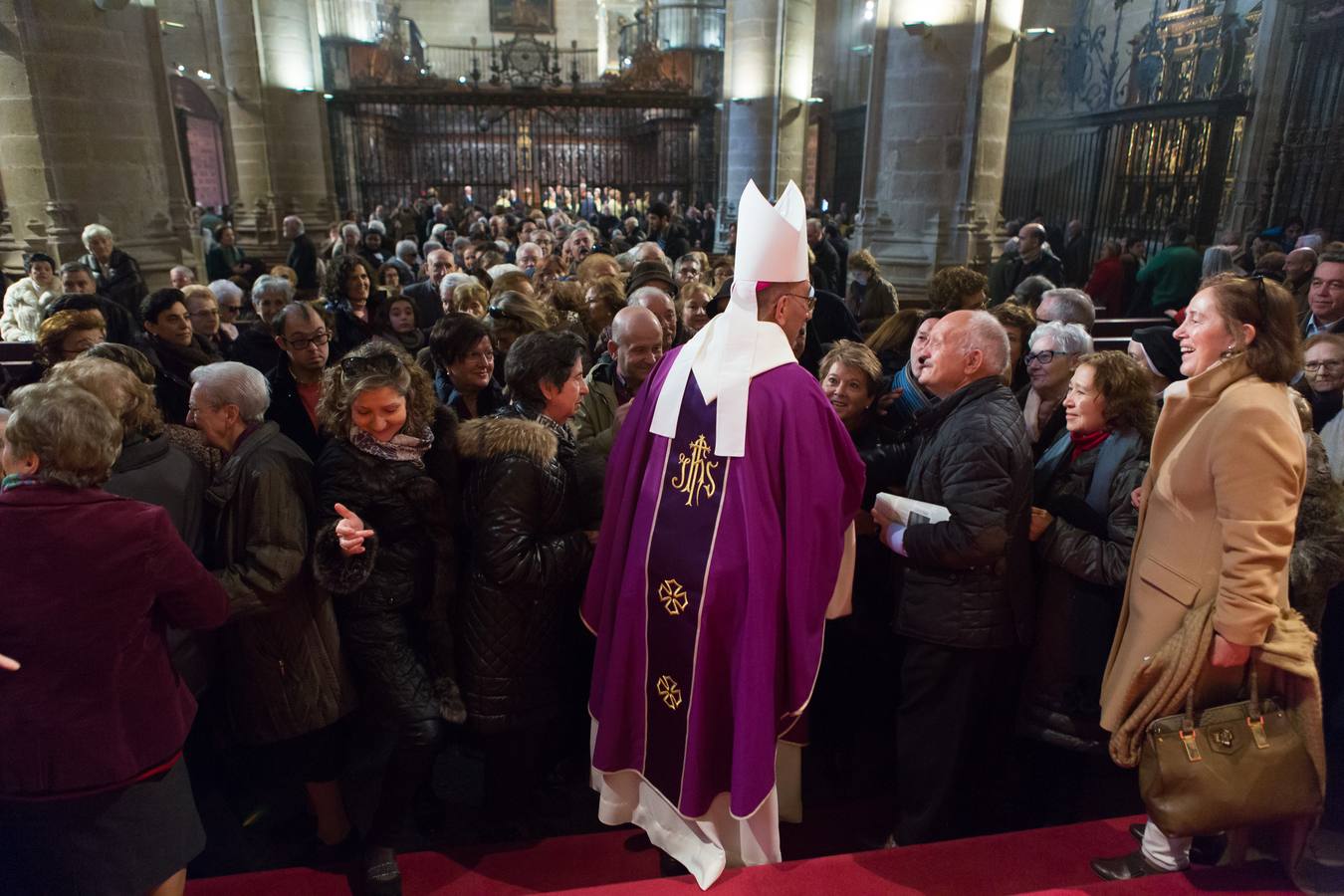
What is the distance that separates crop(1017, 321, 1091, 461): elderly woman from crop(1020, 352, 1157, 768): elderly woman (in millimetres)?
572

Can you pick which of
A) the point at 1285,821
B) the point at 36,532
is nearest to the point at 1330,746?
the point at 1285,821

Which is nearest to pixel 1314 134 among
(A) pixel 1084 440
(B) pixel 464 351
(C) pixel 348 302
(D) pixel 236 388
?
(A) pixel 1084 440

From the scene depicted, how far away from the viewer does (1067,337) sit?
332 cm

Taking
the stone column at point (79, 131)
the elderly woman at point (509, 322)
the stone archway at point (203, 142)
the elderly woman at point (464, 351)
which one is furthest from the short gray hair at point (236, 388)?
the stone archway at point (203, 142)

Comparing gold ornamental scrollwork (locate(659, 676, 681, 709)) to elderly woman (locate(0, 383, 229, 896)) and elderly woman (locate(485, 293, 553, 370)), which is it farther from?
elderly woman (locate(485, 293, 553, 370))

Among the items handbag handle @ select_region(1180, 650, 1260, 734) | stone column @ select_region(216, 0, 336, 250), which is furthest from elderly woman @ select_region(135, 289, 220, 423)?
stone column @ select_region(216, 0, 336, 250)

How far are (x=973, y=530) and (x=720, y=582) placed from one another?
0.74 meters

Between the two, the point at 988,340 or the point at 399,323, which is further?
the point at 399,323

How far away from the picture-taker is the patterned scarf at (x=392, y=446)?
236 centimetres

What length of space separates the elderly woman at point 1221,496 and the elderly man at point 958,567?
0.32 metres

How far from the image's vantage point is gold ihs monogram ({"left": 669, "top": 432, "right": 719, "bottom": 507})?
7.21 ft

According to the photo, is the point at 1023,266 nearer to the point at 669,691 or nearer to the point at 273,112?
the point at 669,691

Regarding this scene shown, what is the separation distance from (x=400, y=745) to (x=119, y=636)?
84 cm

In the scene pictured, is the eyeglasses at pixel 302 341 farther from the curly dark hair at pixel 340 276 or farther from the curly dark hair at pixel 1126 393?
the curly dark hair at pixel 1126 393
